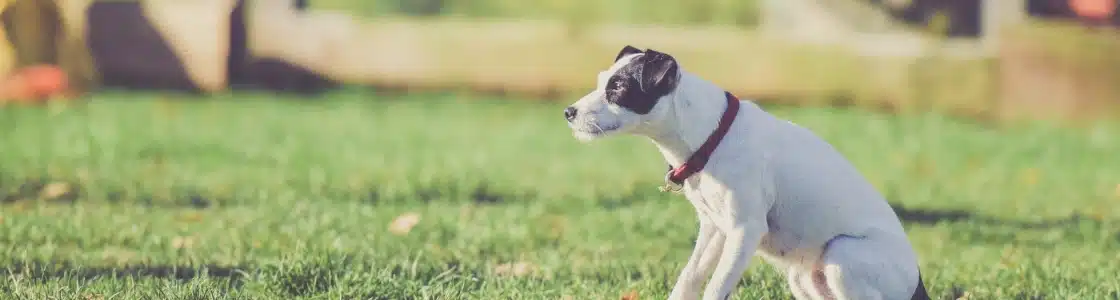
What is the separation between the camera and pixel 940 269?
5.22m

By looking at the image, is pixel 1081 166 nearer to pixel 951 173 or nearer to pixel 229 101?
pixel 951 173

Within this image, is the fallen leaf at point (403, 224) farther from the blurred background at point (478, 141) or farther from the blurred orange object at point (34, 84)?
the blurred orange object at point (34, 84)

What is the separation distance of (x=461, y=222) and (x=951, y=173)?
3750 mm

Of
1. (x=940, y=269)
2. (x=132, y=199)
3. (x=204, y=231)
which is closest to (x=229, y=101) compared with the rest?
(x=132, y=199)

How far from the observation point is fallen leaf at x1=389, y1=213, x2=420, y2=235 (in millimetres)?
5930

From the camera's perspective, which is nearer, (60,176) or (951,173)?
(60,176)

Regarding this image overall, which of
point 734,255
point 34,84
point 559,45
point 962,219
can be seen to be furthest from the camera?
point 559,45

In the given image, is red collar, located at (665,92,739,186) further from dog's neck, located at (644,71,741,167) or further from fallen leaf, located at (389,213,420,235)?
fallen leaf, located at (389,213,420,235)

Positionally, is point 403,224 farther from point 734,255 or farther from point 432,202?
point 734,255

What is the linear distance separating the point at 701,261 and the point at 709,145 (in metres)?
0.40

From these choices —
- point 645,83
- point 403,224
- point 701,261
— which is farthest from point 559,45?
point 645,83

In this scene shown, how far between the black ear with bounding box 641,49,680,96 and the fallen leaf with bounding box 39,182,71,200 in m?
4.22

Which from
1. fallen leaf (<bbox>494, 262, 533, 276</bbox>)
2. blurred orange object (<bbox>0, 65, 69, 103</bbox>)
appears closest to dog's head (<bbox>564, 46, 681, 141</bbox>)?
fallen leaf (<bbox>494, 262, 533, 276</bbox>)

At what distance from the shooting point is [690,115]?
12.1 feet
